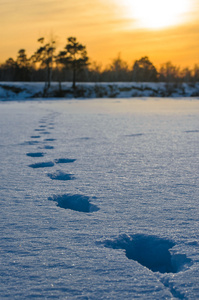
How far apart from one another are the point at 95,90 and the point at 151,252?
3184cm

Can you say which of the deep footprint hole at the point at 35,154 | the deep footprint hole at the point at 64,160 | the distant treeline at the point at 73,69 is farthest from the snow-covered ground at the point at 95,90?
the deep footprint hole at the point at 64,160

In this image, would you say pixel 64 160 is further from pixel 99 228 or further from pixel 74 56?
pixel 74 56

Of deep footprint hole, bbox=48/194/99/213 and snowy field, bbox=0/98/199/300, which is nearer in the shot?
snowy field, bbox=0/98/199/300

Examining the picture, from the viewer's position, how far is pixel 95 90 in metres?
32.3

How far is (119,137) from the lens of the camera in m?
4.40

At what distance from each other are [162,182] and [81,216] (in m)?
0.82

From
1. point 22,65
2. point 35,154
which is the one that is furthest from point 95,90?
point 35,154

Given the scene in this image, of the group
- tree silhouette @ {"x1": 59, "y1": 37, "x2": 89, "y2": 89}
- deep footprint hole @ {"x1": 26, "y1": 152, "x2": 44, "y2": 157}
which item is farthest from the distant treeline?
deep footprint hole @ {"x1": 26, "y1": 152, "x2": 44, "y2": 157}

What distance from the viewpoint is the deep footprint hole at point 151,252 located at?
1.12 meters

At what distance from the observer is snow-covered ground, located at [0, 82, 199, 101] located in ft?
97.1

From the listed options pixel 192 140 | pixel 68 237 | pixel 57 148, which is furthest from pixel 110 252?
pixel 192 140

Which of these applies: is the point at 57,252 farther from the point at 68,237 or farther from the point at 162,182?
the point at 162,182

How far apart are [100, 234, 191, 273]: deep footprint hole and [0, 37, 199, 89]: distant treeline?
97.7 ft

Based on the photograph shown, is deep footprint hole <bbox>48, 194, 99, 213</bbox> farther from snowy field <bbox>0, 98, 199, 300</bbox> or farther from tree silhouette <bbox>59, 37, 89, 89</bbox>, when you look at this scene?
tree silhouette <bbox>59, 37, 89, 89</bbox>
